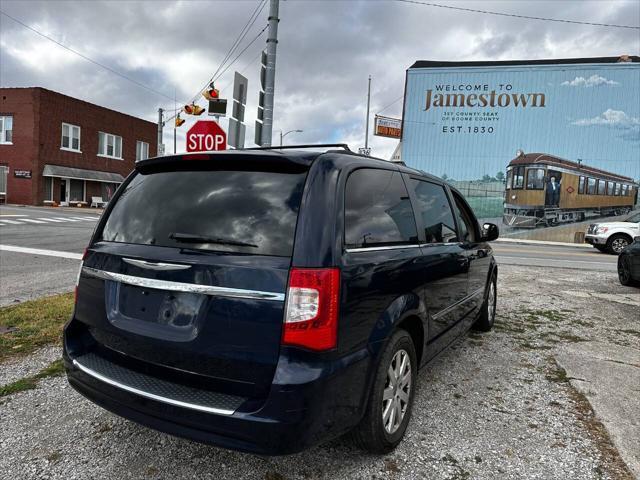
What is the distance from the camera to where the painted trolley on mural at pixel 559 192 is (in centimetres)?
2278

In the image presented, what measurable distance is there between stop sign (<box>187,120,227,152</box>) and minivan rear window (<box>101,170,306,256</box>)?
4648mm

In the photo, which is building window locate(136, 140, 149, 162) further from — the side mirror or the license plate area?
the license plate area

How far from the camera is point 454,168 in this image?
25.5 metres

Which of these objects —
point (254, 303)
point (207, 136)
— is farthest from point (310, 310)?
point (207, 136)

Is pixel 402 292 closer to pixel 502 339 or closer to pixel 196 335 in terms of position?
pixel 196 335

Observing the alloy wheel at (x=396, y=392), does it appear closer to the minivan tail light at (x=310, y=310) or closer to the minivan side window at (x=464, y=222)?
the minivan tail light at (x=310, y=310)

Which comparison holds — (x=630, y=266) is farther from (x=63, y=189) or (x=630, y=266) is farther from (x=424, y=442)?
(x=63, y=189)

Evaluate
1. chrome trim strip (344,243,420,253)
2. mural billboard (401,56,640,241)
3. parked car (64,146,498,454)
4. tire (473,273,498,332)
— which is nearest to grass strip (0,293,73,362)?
parked car (64,146,498,454)

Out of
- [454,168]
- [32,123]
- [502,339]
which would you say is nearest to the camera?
[502,339]

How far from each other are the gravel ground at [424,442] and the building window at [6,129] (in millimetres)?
33012

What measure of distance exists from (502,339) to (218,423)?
3.98 meters

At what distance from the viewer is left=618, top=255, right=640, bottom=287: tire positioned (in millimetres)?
8963

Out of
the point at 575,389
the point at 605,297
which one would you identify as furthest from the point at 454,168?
the point at 575,389

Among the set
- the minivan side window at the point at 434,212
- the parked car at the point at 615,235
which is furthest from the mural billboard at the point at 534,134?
the minivan side window at the point at 434,212
